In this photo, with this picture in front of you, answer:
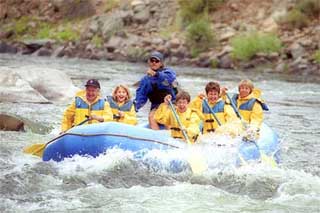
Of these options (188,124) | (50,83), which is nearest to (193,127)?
(188,124)

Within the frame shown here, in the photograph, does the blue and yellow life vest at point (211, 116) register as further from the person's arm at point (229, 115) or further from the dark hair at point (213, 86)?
the dark hair at point (213, 86)

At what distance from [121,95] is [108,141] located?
1157 mm

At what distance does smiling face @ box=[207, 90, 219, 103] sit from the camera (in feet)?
27.8

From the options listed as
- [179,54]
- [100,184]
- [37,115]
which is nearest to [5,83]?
[37,115]

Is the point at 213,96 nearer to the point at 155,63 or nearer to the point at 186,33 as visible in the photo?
the point at 155,63

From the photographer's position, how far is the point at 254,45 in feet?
76.6

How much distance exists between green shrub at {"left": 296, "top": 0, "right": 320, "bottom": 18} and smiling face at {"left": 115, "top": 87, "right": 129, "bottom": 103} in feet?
56.3

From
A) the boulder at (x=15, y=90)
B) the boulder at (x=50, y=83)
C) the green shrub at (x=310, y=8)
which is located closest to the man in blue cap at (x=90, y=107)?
the boulder at (x=15, y=90)

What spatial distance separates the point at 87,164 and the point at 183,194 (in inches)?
48.0

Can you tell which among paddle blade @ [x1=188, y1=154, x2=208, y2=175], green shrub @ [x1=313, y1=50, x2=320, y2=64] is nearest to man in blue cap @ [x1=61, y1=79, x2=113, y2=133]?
paddle blade @ [x1=188, y1=154, x2=208, y2=175]

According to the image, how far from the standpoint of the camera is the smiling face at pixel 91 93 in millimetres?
8156

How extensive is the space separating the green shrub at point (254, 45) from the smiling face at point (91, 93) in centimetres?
1512

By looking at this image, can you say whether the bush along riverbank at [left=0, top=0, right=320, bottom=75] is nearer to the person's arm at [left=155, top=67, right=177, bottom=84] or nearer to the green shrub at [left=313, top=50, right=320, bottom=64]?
the green shrub at [left=313, top=50, right=320, bottom=64]

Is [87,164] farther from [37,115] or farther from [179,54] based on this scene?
[179,54]
